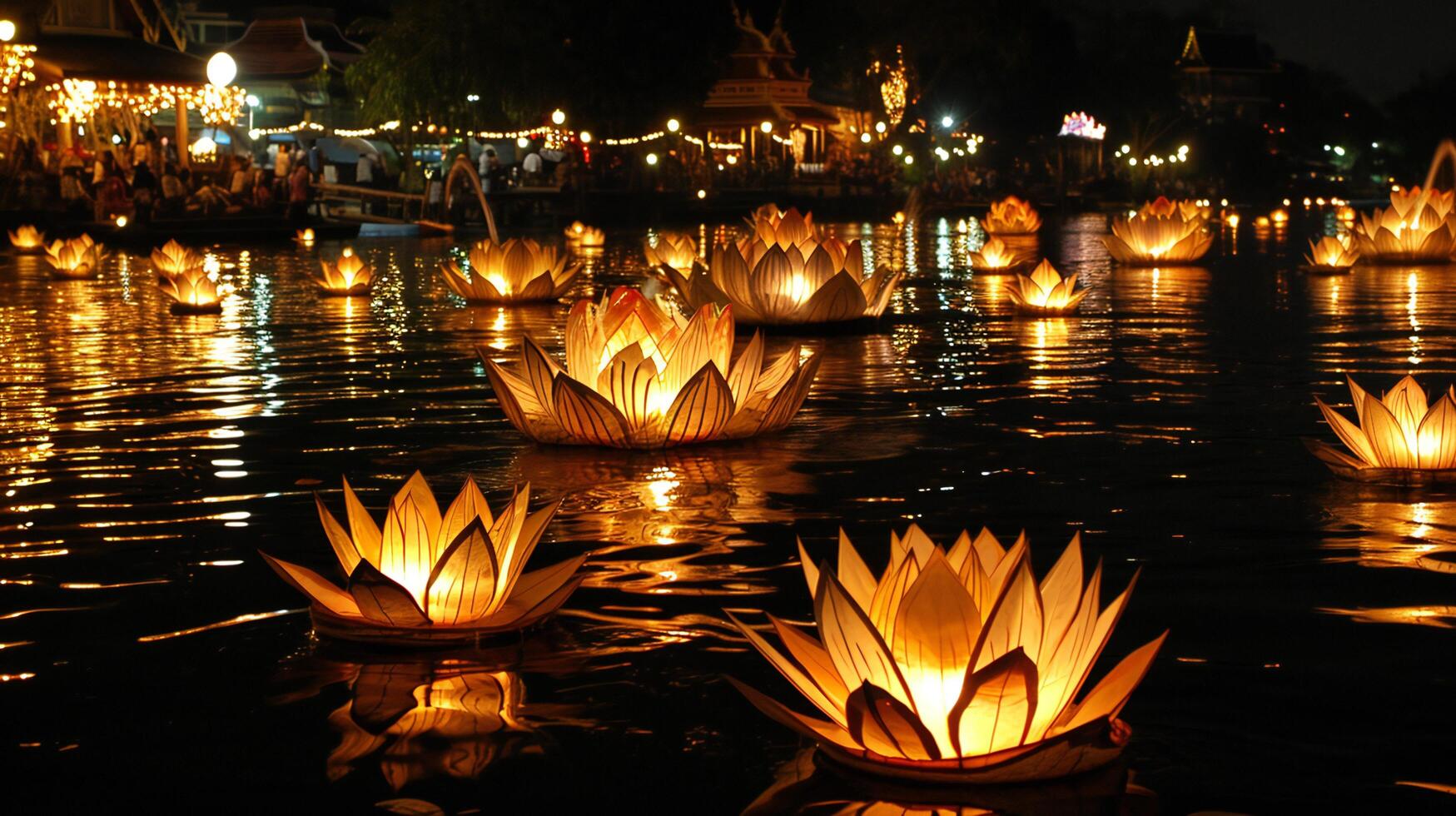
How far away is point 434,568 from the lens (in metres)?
4.14

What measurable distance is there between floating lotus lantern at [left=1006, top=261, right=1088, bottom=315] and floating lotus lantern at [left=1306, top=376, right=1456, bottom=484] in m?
7.61

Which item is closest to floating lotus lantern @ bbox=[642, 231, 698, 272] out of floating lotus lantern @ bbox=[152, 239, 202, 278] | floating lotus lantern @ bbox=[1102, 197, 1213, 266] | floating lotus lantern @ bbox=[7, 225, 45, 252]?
floating lotus lantern @ bbox=[152, 239, 202, 278]

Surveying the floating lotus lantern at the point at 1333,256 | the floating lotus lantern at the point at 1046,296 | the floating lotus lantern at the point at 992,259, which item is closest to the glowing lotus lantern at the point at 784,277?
the floating lotus lantern at the point at 1046,296

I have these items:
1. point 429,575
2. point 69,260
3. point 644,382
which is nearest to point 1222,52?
point 69,260

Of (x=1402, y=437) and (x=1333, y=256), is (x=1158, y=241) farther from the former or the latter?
A: (x=1402, y=437)

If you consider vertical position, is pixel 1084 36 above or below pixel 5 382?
above

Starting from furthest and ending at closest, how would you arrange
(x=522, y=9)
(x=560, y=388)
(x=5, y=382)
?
1. (x=522, y=9)
2. (x=5, y=382)
3. (x=560, y=388)

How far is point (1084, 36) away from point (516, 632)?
88.2 m

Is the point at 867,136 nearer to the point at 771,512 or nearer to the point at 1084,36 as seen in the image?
the point at 1084,36

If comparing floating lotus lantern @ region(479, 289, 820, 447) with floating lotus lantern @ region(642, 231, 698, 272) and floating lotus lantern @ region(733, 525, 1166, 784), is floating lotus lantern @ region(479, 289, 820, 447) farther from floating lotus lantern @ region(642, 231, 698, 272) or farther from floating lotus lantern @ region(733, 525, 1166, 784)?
floating lotus lantern @ region(642, 231, 698, 272)

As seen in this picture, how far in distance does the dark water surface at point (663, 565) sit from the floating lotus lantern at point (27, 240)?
16.0 meters

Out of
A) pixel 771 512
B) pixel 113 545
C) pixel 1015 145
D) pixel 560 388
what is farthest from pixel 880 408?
pixel 1015 145

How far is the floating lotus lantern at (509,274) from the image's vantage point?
15188 millimetres

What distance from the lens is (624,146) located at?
52.0 metres
